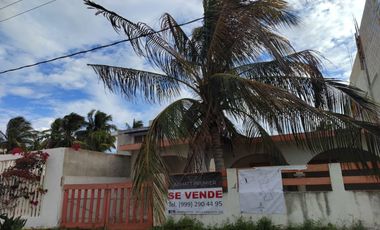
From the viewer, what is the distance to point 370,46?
995 cm

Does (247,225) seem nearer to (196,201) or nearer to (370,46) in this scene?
(196,201)

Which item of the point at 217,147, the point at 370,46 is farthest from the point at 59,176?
the point at 370,46

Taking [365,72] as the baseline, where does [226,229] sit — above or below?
below

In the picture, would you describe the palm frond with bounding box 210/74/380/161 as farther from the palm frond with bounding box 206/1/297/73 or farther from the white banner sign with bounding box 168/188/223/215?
the white banner sign with bounding box 168/188/223/215

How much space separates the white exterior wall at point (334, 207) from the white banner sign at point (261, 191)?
15 centimetres

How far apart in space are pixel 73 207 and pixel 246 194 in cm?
551

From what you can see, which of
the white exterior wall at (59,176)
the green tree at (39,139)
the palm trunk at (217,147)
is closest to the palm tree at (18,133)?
the green tree at (39,139)

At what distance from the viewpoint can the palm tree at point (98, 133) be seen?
2732cm

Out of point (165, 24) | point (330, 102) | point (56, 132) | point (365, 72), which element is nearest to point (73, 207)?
point (165, 24)

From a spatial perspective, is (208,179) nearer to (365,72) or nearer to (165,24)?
(165,24)

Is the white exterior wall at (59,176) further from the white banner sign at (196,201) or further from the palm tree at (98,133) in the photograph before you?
the palm tree at (98,133)

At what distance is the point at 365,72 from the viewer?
439 inches

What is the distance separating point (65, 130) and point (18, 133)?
4.23 m

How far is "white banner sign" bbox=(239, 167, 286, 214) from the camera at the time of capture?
7371 mm
